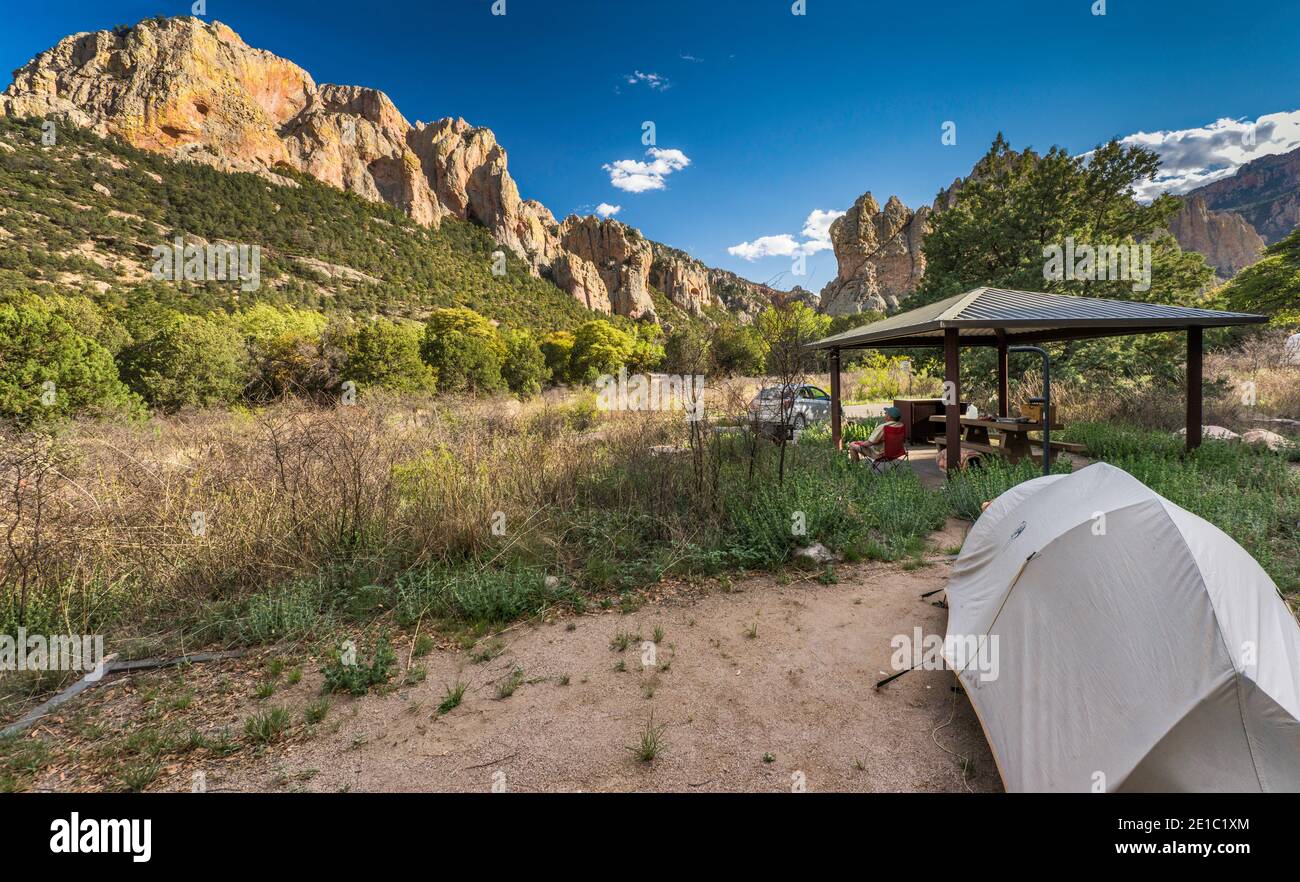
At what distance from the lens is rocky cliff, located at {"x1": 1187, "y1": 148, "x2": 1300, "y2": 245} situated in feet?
275

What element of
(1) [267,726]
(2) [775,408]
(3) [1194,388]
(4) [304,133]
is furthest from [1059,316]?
(4) [304,133]

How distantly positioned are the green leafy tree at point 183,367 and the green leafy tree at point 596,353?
13668 mm

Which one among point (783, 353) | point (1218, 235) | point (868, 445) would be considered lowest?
point (868, 445)

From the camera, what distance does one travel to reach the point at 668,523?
561cm

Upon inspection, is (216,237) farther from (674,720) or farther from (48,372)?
(674,720)

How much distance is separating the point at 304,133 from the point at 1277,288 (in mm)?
80430

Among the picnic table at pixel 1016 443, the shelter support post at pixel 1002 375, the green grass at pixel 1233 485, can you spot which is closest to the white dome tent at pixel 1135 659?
the green grass at pixel 1233 485

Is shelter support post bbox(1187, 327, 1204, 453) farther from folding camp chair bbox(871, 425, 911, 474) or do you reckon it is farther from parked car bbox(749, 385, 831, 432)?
parked car bbox(749, 385, 831, 432)

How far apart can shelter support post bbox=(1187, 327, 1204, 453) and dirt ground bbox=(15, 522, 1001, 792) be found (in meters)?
6.81

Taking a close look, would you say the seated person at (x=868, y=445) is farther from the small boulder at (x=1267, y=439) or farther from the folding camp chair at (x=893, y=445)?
the small boulder at (x=1267, y=439)

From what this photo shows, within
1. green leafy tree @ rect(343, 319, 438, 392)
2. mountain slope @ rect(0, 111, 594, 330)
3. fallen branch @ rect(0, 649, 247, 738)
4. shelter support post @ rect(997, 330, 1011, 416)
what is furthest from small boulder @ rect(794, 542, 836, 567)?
mountain slope @ rect(0, 111, 594, 330)

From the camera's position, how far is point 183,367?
13.9 metres
